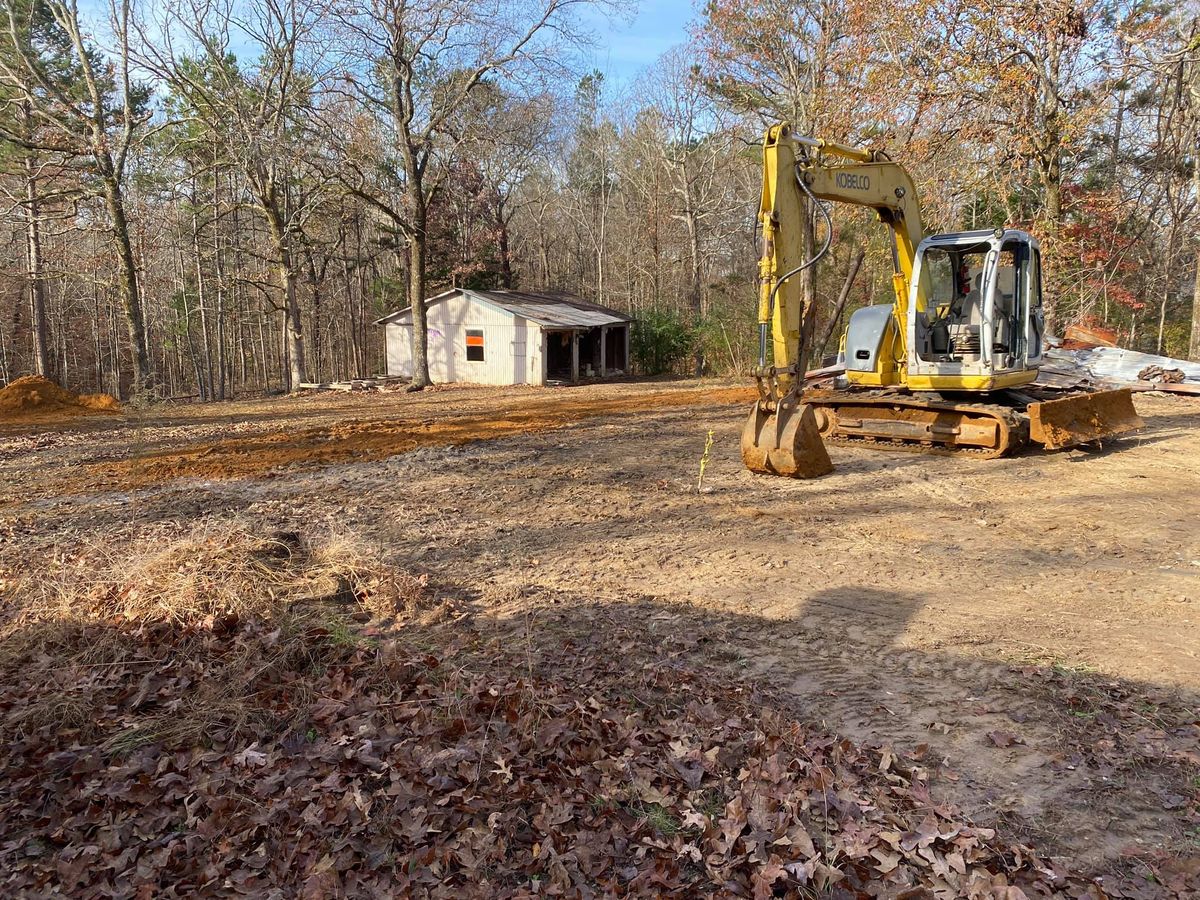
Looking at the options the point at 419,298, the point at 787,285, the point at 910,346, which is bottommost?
the point at 910,346

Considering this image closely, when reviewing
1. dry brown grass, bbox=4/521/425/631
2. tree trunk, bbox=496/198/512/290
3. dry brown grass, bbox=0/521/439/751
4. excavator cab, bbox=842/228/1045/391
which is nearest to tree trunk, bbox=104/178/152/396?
tree trunk, bbox=496/198/512/290

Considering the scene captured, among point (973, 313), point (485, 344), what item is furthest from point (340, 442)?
point (485, 344)

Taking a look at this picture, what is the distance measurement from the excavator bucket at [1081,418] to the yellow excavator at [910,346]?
2cm

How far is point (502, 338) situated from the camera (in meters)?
25.3

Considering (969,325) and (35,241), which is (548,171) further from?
(969,325)

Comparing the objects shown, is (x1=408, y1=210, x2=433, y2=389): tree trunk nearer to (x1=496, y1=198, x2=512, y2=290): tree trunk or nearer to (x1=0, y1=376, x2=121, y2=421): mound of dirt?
(x1=0, y1=376, x2=121, y2=421): mound of dirt

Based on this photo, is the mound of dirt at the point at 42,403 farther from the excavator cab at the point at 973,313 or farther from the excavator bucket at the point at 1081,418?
the excavator bucket at the point at 1081,418

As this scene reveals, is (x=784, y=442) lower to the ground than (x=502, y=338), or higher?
lower

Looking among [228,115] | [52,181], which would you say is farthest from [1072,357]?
[52,181]

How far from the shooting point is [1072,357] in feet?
52.8

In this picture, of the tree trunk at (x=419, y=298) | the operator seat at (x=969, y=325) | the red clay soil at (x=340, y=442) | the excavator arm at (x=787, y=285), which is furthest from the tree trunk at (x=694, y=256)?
the excavator arm at (x=787, y=285)

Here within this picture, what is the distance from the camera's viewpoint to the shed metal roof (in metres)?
25.0

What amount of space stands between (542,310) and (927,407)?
699 inches

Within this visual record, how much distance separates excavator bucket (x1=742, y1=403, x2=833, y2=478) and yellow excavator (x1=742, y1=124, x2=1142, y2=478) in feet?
0.05
